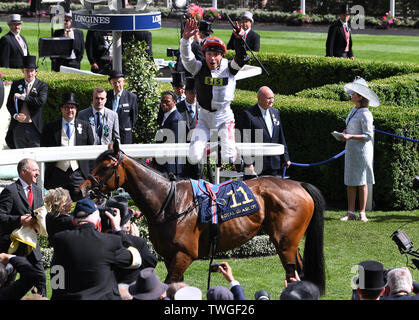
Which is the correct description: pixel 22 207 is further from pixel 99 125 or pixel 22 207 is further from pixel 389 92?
pixel 389 92

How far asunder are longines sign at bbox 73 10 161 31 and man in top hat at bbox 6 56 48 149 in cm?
112

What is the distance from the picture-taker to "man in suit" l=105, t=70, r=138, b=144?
40.2ft

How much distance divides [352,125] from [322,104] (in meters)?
1.54

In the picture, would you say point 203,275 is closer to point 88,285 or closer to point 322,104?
point 88,285

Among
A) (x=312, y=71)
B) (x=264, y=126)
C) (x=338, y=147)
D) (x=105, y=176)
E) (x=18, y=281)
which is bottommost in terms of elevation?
(x=338, y=147)

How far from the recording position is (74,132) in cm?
1112

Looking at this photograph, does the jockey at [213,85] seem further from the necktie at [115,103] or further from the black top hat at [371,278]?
the black top hat at [371,278]

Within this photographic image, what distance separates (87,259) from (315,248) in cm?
302

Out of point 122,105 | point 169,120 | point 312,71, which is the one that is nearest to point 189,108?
point 169,120

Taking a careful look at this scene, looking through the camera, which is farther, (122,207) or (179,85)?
(179,85)

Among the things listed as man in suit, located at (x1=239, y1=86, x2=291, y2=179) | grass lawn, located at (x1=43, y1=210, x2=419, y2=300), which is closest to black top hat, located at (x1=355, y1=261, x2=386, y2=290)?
grass lawn, located at (x1=43, y1=210, x2=419, y2=300)

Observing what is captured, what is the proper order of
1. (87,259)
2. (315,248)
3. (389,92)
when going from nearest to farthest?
(87,259) → (315,248) → (389,92)

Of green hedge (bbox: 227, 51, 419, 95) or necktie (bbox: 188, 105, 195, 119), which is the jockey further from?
green hedge (bbox: 227, 51, 419, 95)

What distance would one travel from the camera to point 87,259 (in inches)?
257
